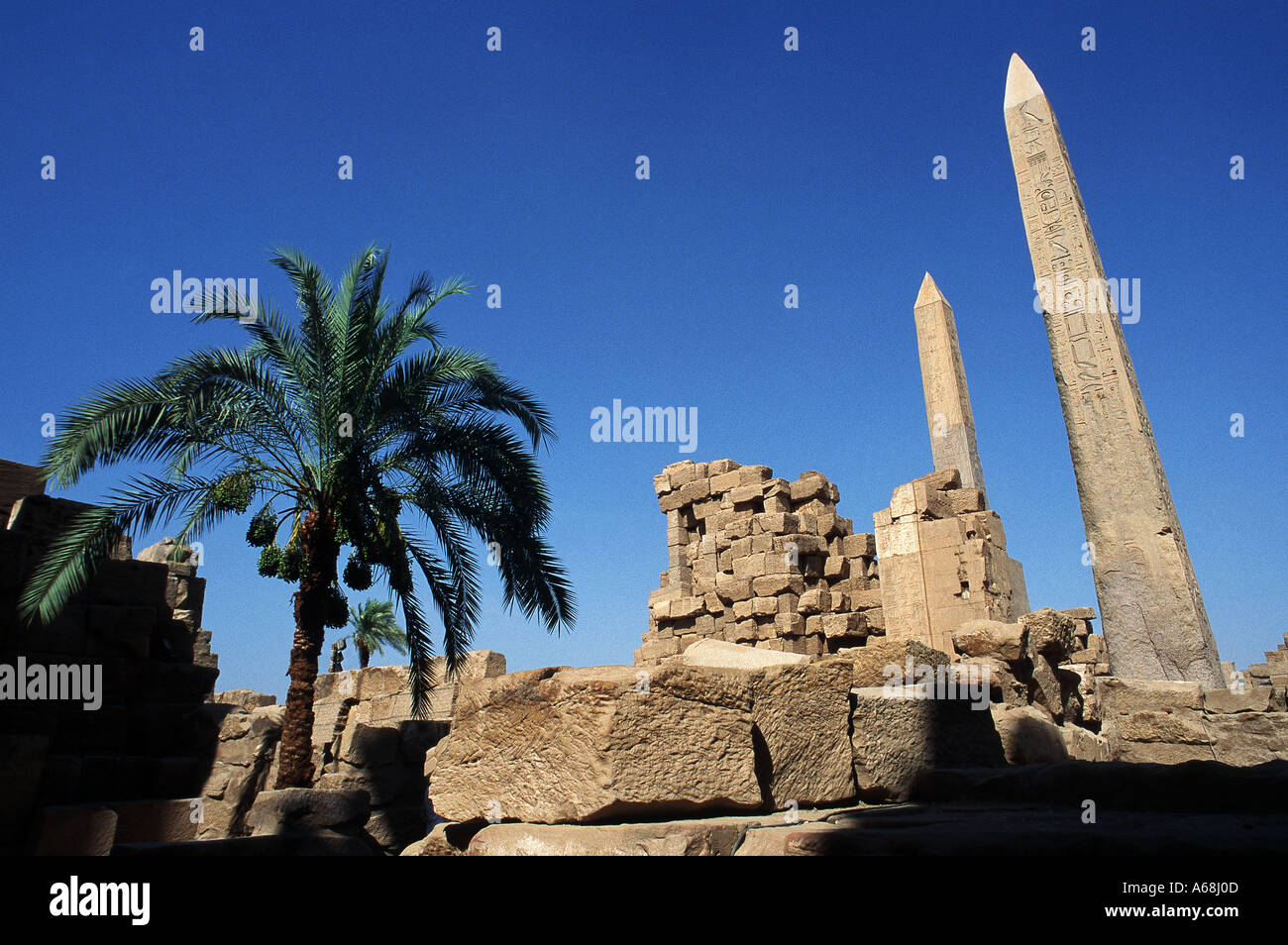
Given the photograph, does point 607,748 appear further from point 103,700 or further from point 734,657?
point 103,700

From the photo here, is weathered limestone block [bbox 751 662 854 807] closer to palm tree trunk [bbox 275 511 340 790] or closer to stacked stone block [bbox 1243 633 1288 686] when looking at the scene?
palm tree trunk [bbox 275 511 340 790]

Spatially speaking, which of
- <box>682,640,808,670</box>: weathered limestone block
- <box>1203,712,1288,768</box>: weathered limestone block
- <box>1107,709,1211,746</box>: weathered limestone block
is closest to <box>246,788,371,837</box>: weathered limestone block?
<box>682,640,808,670</box>: weathered limestone block

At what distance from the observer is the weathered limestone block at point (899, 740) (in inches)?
141

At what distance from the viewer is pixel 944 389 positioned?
46.8 feet

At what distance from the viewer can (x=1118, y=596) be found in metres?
Answer: 9.12

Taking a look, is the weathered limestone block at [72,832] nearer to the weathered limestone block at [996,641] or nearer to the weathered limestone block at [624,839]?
the weathered limestone block at [624,839]

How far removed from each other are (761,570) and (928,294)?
19.6 ft

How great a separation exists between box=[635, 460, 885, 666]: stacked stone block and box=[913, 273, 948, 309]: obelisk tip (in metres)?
4.08

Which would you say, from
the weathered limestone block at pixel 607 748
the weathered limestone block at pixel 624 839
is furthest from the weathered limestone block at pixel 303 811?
the weathered limestone block at pixel 624 839

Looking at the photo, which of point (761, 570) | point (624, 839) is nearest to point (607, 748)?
point (624, 839)

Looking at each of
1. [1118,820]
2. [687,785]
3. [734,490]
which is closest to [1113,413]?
[734,490]
